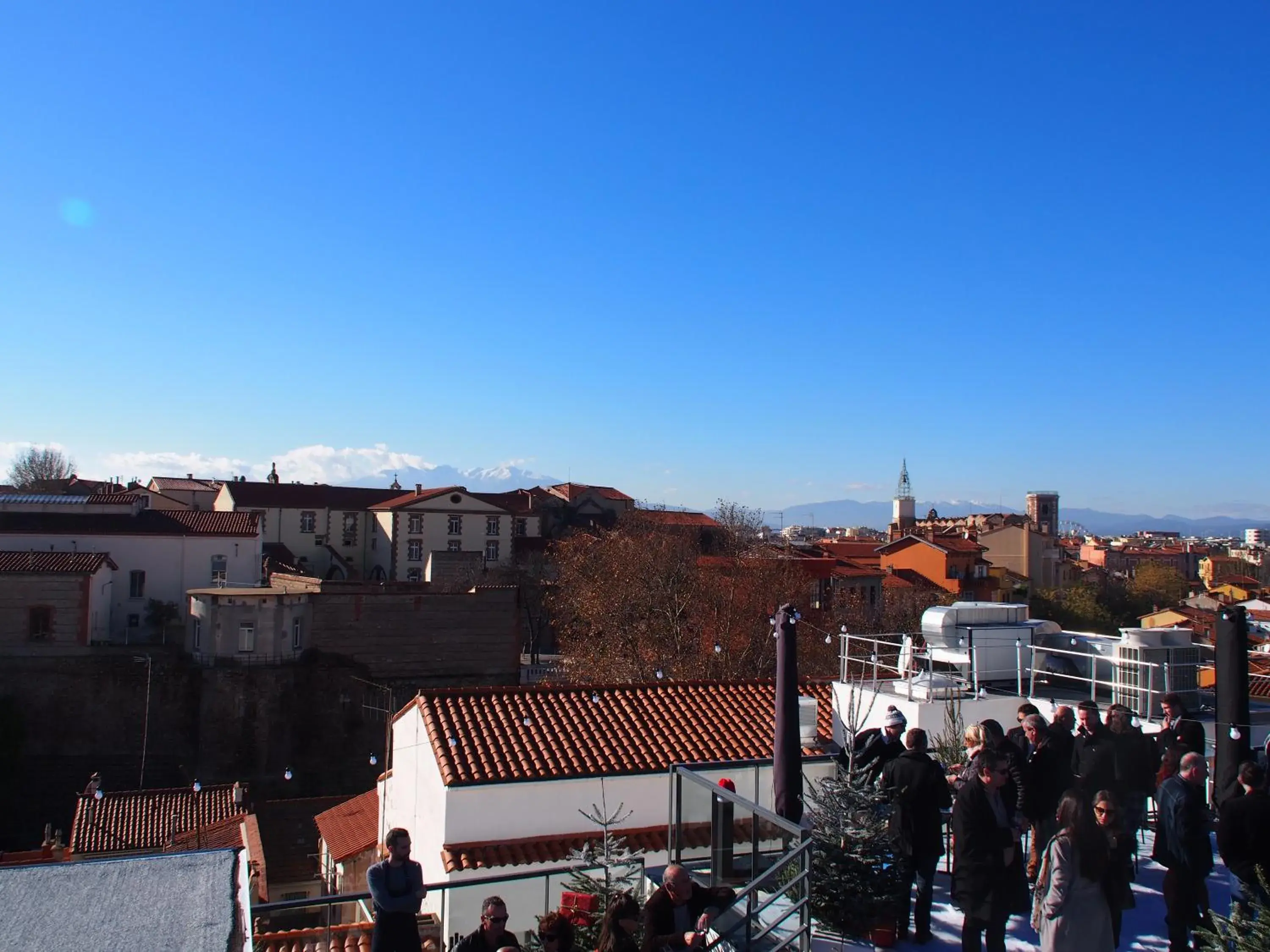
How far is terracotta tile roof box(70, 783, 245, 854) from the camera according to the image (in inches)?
850

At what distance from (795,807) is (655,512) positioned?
175 feet

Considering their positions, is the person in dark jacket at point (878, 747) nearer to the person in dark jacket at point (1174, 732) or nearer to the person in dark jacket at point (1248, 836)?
the person in dark jacket at point (1174, 732)

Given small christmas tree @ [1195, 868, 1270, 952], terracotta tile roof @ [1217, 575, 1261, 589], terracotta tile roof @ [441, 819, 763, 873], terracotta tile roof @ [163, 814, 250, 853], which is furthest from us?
terracotta tile roof @ [1217, 575, 1261, 589]

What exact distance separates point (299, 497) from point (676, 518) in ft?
80.6

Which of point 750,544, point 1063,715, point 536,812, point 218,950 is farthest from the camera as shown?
point 750,544

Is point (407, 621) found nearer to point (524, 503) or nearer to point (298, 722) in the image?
point (298, 722)

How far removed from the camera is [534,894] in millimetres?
6977

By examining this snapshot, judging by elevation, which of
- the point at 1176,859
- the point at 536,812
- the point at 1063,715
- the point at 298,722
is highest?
the point at 1063,715

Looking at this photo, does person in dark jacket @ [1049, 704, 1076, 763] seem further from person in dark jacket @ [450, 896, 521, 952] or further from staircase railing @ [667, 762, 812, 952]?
person in dark jacket @ [450, 896, 521, 952]

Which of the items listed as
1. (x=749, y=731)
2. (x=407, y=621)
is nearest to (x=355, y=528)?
(x=407, y=621)

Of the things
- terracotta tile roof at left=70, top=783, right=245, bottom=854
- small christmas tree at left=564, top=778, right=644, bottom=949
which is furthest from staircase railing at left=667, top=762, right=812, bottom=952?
terracotta tile roof at left=70, top=783, right=245, bottom=854

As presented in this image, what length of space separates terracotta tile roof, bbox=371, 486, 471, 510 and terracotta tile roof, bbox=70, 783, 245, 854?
32863 millimetres

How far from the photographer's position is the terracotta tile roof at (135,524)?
4047 cm

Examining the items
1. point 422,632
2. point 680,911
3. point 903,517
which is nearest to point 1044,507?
point 903,517
